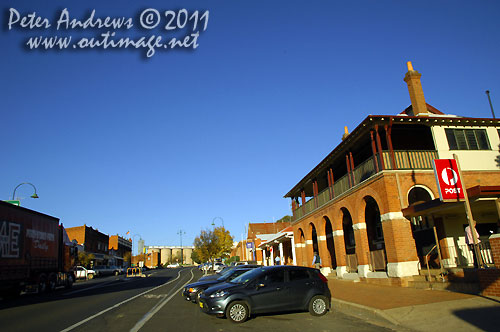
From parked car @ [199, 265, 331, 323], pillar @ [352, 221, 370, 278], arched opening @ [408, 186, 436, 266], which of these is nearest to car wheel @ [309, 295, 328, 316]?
parked car @ [199, 265, 331, 323]

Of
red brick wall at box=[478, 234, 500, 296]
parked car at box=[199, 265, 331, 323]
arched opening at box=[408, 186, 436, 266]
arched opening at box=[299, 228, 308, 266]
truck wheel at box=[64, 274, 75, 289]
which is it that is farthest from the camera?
arched opening at box=[299, 228, 308, 266]

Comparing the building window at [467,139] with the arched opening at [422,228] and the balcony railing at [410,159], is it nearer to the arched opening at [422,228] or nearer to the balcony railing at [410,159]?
the balcony railing at [410,159]

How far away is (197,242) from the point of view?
202ft

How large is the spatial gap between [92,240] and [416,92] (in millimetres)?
69411

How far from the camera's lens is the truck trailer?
16672 mm

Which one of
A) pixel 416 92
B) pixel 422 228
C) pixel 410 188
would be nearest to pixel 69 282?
pixel 410 188

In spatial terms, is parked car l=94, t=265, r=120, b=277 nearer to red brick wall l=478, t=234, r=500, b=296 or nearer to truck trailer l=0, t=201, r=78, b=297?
truck trailer l=0, t=201, r=78, b=297

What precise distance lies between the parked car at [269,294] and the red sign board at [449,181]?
4.67m

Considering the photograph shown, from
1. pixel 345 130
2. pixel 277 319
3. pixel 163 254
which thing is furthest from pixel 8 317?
pixel 163 254

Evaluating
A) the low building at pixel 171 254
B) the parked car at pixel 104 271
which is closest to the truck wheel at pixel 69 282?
the parked car at pixel 104 271

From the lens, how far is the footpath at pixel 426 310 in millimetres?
8125

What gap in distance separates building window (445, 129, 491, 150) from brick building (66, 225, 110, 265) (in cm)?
6514

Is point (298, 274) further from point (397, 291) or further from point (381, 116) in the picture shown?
point (381, 116)

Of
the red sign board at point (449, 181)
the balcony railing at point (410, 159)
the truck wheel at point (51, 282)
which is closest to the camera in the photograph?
the red sign board at point (449, 181)
